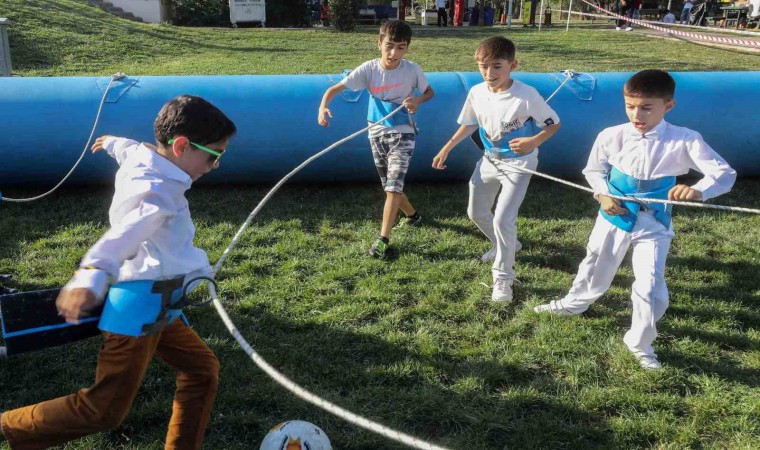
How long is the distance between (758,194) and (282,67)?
10.2 meters

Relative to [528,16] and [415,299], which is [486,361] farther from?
[528,16]

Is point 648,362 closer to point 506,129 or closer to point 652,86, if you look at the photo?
point 652,86

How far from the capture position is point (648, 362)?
3.67 metres

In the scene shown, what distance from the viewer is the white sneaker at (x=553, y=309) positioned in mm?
4223

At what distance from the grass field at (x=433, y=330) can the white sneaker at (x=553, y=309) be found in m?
0.08

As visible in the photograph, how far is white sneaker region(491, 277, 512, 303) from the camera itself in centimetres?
445

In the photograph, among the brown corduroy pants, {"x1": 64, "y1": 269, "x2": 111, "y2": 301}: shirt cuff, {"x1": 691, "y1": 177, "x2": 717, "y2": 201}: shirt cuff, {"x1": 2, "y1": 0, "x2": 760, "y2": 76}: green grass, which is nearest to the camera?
{"x1": 64, "y1": 269, "x2": 111, "y2": 301}: shirt cuff

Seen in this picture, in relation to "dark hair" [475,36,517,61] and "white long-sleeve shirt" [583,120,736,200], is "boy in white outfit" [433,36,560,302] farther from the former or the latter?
"white long-sleeve shirt" [583,120,736,200]

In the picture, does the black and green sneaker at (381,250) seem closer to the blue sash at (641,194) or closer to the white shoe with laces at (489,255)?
the white shoe with laces at (489,255)

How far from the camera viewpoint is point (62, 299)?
2.12 m

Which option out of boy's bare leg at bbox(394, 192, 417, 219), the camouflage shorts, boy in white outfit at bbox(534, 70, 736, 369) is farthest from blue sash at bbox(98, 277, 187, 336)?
boy's bare leg at bbox(394, 192, 417, 219)

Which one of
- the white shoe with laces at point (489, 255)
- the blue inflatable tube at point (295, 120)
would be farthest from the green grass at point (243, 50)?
the white shoe with laces at point (489, 255)

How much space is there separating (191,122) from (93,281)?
711 millimetres

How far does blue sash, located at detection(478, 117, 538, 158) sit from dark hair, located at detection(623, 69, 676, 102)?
92cm
